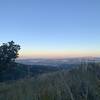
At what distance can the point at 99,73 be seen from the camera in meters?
7.98

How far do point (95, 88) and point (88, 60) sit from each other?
4.12 ft

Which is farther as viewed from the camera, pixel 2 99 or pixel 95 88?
pixel 2 99

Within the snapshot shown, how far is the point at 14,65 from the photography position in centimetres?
4228

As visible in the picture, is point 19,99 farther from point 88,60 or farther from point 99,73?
point 99,73

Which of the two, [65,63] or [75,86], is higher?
[65,63]

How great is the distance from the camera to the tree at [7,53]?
40.4 metres

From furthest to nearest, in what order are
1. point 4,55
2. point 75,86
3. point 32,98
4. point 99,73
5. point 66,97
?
1. point 4,55
2. point 99,73
3. point 75,86
4. point 32,98
5. point 66,97

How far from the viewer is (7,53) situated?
40.8m

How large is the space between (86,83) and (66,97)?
33.5 inches

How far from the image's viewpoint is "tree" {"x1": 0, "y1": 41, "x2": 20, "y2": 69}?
40375 millimetres

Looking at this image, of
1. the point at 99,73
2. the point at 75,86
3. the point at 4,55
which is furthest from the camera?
the point at 4,55

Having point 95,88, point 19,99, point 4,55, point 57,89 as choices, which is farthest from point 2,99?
point 4,55

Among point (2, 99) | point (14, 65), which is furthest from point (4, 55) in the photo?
point (2, 99)

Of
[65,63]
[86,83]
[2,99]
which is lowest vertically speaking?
[2,99]
